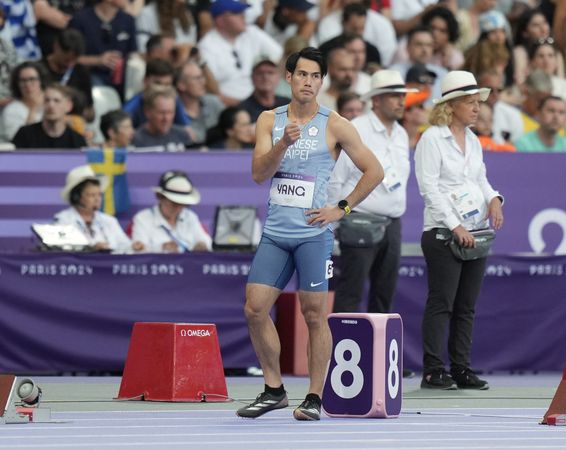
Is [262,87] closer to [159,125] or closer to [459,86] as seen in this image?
[159,125]

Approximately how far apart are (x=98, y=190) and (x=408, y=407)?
14.0 feet

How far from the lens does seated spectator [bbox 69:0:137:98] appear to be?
17.0m

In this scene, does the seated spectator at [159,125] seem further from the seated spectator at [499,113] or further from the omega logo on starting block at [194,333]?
the omega logo on starting block at [194,333]

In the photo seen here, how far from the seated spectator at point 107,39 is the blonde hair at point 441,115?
5.76 metres

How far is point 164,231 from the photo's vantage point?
14.1 meters

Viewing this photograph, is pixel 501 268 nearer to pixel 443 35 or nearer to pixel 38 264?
pixel 38 264

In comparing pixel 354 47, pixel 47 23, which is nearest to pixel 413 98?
pixel 354 47

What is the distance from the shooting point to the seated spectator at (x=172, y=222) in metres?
13.9

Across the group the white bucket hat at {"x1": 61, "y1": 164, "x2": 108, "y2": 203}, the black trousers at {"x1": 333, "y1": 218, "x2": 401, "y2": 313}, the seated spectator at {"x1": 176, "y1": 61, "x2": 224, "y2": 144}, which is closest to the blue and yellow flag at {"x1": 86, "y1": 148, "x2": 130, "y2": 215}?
the white bucket hat at {"x1": 61, "y1": 164, "x2": 108, "y2": 203}

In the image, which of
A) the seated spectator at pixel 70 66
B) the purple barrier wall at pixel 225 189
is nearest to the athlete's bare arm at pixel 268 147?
the purple barrier wall at pixel 225 189

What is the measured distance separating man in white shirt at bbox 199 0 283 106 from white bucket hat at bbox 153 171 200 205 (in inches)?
145

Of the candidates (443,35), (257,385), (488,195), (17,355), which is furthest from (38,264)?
(443,35)

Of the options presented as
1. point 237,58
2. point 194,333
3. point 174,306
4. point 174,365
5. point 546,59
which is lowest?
point 174,306

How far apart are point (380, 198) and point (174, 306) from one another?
205 cm
